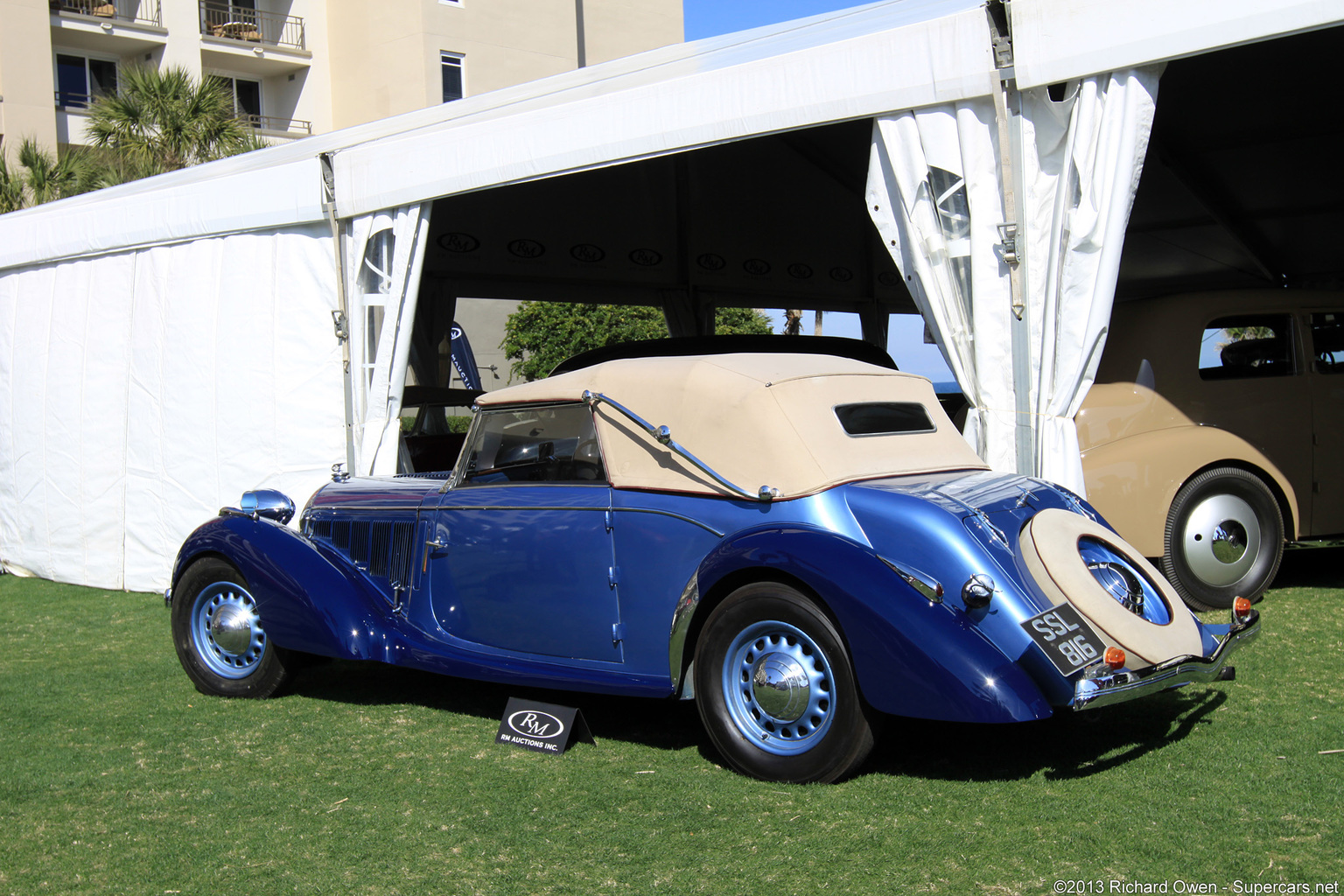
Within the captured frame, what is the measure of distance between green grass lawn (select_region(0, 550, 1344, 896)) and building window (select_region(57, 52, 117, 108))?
2746 centimetres

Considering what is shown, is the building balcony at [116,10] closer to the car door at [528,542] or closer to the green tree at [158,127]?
the green tree at [158,127]

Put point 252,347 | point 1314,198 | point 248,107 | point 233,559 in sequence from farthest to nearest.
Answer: point 248,107 → point 1314,198 → point 252,347 → point 233,559

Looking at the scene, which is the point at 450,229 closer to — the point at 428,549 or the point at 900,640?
the point at 428,549

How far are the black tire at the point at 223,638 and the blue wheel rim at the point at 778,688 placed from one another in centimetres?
257

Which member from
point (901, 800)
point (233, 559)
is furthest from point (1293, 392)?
point (233, 559)

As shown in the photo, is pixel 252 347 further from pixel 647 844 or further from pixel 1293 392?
pixel 1293 392

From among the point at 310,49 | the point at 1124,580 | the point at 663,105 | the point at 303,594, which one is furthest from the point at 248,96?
the point at 1124,580

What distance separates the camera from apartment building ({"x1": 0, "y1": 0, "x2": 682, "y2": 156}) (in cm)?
2745

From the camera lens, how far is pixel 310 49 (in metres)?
31.1

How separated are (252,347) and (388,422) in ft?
4.57

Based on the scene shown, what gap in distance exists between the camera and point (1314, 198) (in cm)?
1162

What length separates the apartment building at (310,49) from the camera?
2745 centimetres

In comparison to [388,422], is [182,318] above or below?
above

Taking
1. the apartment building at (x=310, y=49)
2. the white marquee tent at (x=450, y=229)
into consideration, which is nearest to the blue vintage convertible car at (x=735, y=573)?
the white marquee tent at (x=450, y=229)
